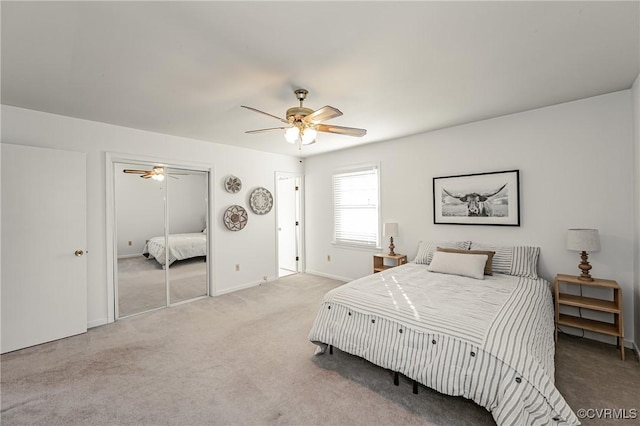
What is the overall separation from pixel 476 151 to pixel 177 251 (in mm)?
4512

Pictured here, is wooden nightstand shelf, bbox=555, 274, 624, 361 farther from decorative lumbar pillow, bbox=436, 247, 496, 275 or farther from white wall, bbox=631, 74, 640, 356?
decorative lumbar pillow, bbox=436, 247, 496, 275

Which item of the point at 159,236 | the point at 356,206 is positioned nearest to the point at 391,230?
the point at 356,206

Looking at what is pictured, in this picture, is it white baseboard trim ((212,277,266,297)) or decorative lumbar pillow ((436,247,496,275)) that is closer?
decorative lumbar pillow ((436,247,496,275))

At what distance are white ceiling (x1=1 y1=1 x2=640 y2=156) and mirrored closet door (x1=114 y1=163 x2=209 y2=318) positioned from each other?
988 mm

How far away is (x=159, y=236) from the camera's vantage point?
13.1ft

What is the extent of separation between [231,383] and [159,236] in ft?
8.60

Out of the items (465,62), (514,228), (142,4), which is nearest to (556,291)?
(514,228)

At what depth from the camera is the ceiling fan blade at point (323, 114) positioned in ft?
6.94

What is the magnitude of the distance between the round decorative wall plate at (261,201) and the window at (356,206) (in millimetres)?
1270

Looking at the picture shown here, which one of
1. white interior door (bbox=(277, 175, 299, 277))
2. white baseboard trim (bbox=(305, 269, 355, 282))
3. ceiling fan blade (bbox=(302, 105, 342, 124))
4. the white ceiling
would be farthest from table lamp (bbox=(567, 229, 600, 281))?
white interior door (bbox=(277, 175, 299, 277))

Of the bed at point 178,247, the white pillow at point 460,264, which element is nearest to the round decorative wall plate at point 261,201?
the bed at point 178,247

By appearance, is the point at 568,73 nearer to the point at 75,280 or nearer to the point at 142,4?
the point at 142,4

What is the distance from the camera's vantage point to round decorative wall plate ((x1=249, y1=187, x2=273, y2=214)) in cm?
498

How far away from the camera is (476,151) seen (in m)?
3.64
